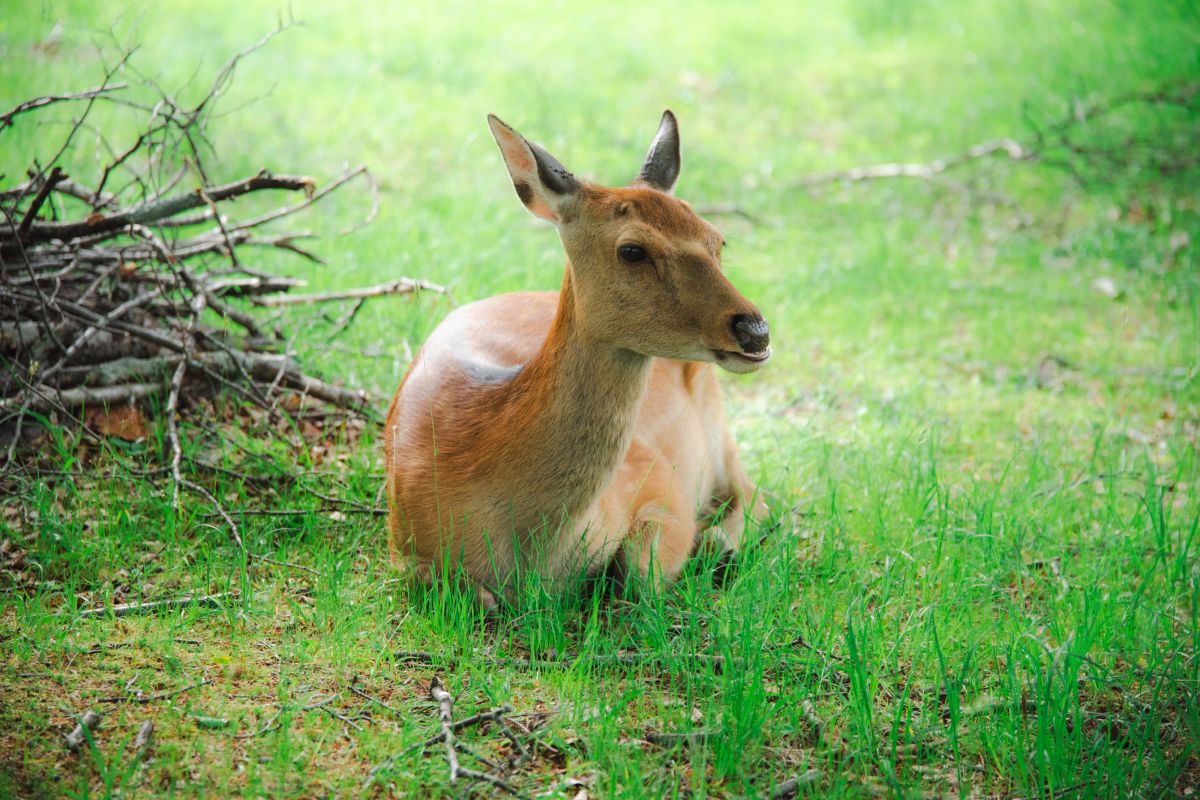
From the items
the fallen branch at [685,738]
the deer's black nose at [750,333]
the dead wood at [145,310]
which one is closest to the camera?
the fallen branch at [685,738]

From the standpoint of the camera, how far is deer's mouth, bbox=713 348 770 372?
3.03 metres

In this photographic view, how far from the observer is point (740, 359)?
306 centimetres

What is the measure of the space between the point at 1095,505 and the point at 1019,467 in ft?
1.39

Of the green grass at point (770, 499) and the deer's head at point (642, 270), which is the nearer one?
the green grass at point (770, 499)

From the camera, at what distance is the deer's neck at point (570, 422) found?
10.6 ft

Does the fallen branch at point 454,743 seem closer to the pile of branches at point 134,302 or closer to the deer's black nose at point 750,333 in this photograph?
the deer's black nose at point 750,333

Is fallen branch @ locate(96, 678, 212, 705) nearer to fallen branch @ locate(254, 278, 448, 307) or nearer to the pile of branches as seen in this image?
the pile of branches

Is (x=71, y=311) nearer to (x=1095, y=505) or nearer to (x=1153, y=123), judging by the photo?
(x=1095, y=505)

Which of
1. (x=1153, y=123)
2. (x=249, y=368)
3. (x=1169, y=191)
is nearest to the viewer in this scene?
(x=249, y=368)

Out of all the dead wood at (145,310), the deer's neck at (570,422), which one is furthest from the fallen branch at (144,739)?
the deer's neck at (570,422)

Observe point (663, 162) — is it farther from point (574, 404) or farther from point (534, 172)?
point (574, 404)

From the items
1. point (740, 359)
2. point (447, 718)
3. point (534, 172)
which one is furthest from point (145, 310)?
point (740, 359)

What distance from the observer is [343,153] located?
7703 millimetres

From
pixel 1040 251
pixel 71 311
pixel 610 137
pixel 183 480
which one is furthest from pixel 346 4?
pixel 183 480
